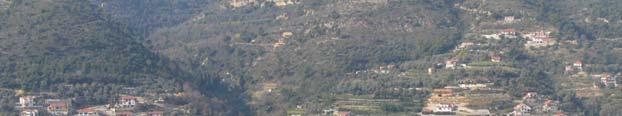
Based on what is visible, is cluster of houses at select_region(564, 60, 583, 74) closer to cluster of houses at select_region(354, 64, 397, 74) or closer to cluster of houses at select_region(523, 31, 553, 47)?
cluster of houses at select_region(523, 31, 553, 47)

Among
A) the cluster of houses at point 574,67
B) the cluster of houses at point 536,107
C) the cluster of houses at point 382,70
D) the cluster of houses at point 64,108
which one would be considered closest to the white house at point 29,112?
the cluster of houses at point 64,108

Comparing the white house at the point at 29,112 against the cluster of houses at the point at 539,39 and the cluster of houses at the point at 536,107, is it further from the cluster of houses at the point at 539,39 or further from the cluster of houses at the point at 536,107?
the cluster of houses at the point at 539,39

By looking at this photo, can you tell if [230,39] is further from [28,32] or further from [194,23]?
[28,32]

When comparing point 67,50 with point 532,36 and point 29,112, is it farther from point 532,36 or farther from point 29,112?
point 532,36

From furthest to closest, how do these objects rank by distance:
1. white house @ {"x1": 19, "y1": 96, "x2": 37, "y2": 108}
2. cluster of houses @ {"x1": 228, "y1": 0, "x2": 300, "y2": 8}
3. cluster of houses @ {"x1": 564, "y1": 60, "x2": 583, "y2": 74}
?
cluster of houses @ {"x1": 228, "y1": 0, "x2": 300, "y2": 8}
cluster of houses @ {"x1": 564, "y1": 60, "x2": 583, "y2": 74}
white house @ {"x1": 19, "y1": 96, "x2": 37, "y2": 108}

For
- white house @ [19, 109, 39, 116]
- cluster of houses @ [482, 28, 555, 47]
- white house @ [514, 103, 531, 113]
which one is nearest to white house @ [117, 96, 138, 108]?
white house @ [19, 109, 39, 116]

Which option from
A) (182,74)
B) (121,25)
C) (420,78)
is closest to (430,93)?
(420,78)
